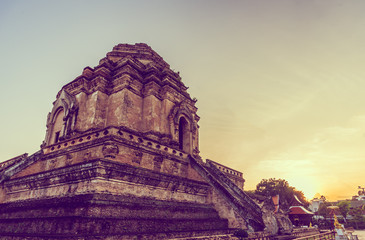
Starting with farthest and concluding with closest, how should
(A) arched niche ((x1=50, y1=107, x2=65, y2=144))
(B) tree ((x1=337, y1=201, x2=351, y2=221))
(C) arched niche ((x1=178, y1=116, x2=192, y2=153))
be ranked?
(B) tree ((x1=337, y1=201, x2=351, y2=221)) < (C) arched niche ((x1=178, y1=116, x2=192, y2=153)) < (A) arched niche ((x1=50, y1=107, x2=65, y2=144))

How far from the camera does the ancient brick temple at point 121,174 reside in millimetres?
7543

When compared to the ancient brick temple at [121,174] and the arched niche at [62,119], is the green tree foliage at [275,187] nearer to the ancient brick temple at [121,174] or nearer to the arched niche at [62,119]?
the ancient brick temple at [121,174]

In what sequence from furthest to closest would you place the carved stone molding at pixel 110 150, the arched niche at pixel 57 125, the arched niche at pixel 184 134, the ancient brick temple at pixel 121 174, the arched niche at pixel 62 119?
the arched niche at pixel 184 134 → the arched niche at pixel 57 125 → the arched niche at pixel 62 119 → the carved stone molding at pixel 110 150 → the ancient brick temple at pixel 121 174

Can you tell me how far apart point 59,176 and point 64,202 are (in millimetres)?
1959

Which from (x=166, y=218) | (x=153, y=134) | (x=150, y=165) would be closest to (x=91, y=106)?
(x=153, y=134)

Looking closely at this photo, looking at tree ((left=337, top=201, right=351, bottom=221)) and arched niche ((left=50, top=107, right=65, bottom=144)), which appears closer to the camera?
arched niche ((left=50, top=107, right=65, bottom=144))

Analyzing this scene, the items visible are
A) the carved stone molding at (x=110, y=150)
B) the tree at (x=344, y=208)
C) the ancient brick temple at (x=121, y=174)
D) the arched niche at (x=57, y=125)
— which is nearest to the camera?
the ancient brick temple at (x=121, y=174)

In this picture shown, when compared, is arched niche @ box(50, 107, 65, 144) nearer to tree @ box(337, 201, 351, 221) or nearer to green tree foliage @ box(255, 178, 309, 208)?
green tree foliage @ box(255, 178, 309, 208)

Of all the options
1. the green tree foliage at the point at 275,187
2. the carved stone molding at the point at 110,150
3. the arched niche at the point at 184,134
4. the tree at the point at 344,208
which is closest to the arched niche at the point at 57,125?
the carved stone molding at the point at 110,150

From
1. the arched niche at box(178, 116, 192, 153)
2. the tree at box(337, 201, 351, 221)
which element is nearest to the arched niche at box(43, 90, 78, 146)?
the arched niche at box(178, 116, 192, 153)

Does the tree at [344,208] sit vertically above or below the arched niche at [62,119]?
below

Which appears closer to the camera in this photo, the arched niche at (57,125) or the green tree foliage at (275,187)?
the arched niche at (57,125)

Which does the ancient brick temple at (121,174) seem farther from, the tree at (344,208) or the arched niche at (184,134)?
the tree at (344,208)

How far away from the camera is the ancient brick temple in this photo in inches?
297
